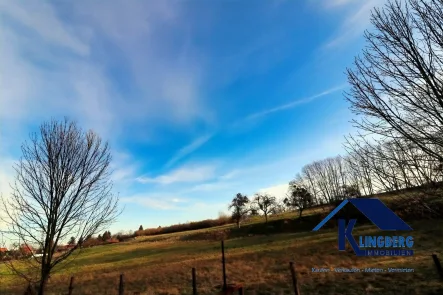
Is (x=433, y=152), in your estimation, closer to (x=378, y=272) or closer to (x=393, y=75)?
(x=393, y=75)

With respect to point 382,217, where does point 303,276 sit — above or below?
below

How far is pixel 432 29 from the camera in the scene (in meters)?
4.24

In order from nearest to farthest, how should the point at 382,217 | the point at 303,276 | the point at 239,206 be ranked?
the point at 303,276
the point at 382,217
the point at 239,206

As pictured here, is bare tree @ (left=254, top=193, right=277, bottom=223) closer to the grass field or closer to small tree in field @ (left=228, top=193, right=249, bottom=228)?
small tree in field @ (left=228, top=193, right=249, bottom=228)

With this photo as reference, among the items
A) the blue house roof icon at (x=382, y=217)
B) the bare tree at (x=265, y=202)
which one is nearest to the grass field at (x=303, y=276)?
the blue house roof icon at (x=382, y=217)

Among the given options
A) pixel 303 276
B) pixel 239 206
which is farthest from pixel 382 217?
pixel 239 206

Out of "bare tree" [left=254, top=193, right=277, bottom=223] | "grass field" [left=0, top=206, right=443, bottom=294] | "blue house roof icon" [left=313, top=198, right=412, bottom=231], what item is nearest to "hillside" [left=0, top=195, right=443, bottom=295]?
"grass field" [left=0, top=206, right=443, bottom=294]

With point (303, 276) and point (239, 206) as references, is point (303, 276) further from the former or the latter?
point (239, 206)

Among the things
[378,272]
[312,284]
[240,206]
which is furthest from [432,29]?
[240,206]

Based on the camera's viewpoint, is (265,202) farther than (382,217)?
Yes

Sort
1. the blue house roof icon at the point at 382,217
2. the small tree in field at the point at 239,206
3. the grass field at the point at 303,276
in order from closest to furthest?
the grass field at the point at 303,276
the blue house roof icon at the point at 382,217
the small tree in field at the point at 239,206

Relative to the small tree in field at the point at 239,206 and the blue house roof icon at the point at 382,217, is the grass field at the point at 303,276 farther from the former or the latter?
the small tree in field at the point at 239,206

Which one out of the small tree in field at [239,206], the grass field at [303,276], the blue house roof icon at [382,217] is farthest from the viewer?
the small tree in field at [239,206]

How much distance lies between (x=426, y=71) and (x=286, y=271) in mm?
14945
